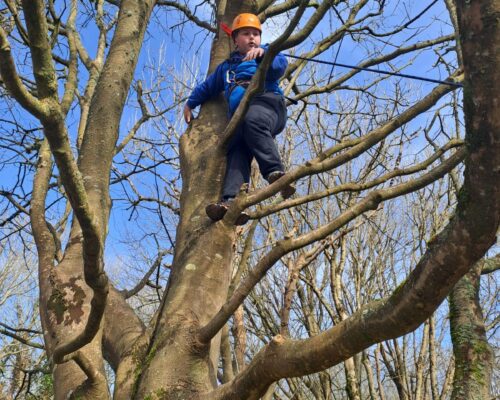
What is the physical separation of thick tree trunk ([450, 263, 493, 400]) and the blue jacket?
1.48m

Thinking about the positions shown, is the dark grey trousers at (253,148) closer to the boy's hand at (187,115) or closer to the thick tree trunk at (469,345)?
the boy's hand at (187,115)

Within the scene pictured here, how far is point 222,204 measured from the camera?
2.31m

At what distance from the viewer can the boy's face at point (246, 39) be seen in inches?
118

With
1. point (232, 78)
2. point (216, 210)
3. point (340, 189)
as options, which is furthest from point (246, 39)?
point (340, 189)

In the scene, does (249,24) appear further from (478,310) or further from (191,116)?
(478,310)

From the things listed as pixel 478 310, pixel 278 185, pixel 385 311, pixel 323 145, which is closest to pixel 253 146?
pixel 278 185

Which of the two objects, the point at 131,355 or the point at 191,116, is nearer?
the point at 131,355

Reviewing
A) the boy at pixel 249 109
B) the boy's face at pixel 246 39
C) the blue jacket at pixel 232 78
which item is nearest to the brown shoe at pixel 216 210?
the boy at pixel 249 109

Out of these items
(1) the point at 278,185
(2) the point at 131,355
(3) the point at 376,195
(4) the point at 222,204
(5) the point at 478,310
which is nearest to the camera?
(3) the point at 376,195

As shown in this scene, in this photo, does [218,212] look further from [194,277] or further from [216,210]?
[194,277]

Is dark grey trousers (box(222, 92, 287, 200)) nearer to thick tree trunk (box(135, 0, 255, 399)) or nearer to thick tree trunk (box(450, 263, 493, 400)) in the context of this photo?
thick tree trunk (box(135, 0, 255, 399))

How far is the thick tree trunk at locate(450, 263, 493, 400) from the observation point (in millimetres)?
2328

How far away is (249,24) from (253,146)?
2.82 feet

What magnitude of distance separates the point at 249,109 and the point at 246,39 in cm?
51
